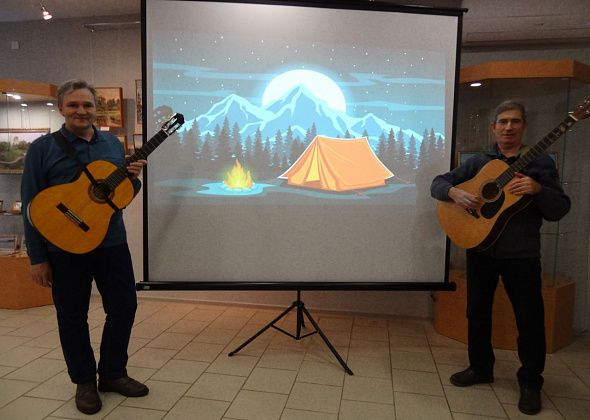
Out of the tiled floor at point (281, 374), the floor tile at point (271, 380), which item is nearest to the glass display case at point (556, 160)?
the tiled floor at point (281, 374)

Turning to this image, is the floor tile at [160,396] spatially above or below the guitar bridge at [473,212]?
below

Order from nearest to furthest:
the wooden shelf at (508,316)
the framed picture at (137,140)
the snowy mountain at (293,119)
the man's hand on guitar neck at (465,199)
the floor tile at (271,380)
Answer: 1. the man's hand on guitar neck at (465,199)
2. the floor tile at (271,380)
3. the snowy mountain at (293,119)
4. the wooden shelf at (508,316)
5. the framed picture at (137,140)

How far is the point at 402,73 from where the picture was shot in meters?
2.32

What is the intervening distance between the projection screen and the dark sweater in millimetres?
429

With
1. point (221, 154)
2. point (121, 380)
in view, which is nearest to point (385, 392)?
point (121, 380)

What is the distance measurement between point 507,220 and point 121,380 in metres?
2.16

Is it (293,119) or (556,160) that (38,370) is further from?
(556,160)

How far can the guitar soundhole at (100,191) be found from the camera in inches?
74.7

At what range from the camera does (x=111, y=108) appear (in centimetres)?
360

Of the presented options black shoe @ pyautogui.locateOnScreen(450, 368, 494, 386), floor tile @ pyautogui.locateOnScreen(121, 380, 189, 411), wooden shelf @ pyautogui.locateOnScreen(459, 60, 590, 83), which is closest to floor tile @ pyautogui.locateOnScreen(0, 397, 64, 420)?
floor tile @ pyautogui.locateOnScreen(121, 380, 189, 411)

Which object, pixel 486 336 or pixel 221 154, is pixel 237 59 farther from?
pixel 486 336

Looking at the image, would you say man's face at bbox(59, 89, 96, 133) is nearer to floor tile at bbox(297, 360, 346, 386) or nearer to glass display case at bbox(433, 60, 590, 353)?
floor tile at bbox(297, 360, 346, 386)

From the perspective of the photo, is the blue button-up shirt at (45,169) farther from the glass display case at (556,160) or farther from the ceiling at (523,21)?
the ceiling at (523,21)

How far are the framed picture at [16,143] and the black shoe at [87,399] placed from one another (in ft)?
7.88
